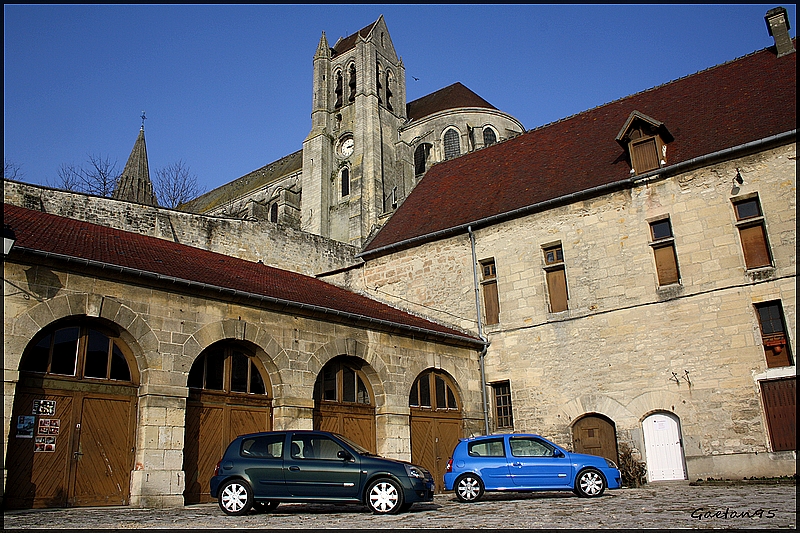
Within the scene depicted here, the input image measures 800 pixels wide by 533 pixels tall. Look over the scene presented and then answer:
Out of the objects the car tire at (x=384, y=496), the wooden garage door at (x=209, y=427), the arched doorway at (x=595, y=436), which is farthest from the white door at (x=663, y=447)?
the wooden garage door at (x=209, y=427)

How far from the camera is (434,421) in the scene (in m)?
Result: 15.4

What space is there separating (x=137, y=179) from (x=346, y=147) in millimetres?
15251

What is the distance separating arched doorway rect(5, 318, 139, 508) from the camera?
9.36 meters

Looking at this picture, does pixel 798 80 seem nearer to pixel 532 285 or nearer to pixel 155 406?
pixel 532 285

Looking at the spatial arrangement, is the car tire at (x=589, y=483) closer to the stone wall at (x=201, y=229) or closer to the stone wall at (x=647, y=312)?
the stone wall at (x=647, y=312)

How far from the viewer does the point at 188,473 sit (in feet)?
35.8

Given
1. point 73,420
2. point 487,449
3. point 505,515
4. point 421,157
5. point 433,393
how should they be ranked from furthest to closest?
1. point 421,157
2. point 433,393
3. point 487,449
4. point 73,420
5. point 505,515

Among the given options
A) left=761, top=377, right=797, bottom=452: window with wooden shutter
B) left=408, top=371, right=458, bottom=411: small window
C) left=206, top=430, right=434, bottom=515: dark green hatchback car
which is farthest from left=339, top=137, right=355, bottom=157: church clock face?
left=206, top=430, right=434, bottom=515: dark green hatchback car

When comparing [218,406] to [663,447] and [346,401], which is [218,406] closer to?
[346,401]

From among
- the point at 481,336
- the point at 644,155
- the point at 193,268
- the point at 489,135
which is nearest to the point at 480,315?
the point at 481,336

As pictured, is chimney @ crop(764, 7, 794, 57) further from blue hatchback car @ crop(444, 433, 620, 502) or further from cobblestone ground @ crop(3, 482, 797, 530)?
blue hatchback car @ crop(444, 433, 620, 502)

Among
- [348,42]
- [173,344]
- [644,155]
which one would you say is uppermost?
[348,42]

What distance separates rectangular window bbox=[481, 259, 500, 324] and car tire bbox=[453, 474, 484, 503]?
652cm

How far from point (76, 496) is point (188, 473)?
1.76 m
